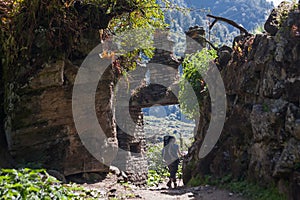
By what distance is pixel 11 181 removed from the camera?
3855 mm

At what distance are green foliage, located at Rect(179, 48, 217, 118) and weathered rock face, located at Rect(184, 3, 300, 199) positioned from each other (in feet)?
4.07

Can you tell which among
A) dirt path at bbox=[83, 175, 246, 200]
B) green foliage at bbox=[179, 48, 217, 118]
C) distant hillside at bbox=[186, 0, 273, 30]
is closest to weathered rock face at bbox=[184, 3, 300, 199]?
dirt path at bbox=[83, 175, 246, 200]

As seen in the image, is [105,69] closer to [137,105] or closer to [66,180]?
[66,180]

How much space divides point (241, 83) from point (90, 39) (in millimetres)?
2994

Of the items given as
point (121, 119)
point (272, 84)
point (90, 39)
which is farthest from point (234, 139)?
point (121, 119)

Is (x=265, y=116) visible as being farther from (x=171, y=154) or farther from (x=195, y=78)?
(x=171, y=154)

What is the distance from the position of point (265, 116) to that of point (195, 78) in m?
4.11

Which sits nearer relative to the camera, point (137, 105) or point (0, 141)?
point (0, 141)

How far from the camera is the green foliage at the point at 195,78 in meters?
9.35

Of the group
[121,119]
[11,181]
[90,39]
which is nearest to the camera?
[11,181]

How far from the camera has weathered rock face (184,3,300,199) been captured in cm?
513

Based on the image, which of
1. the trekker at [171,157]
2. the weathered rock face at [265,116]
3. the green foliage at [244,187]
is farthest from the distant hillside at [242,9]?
the green foliage at [244,187]

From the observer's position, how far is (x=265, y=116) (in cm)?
573

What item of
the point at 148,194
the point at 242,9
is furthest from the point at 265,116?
the point at 242,9
